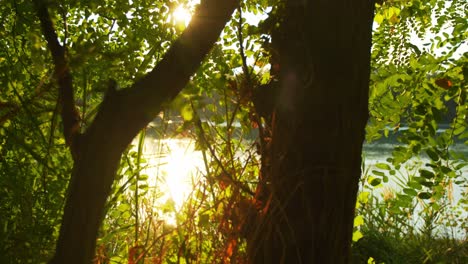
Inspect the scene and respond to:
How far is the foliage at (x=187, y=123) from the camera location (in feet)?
5.79

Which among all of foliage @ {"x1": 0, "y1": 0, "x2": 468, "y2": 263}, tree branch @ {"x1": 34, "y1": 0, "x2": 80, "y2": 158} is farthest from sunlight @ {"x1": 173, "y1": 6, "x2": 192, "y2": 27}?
tree branch @ {"x1": 34, "y1": 0, "x2": 80, "y2": 158}

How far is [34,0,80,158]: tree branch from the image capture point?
1345 mm

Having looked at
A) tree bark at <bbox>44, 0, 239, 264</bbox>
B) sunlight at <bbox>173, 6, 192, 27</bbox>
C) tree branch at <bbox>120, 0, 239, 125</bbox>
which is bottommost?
tree bark at <bbox>44, 0, 239, 264</bbox>

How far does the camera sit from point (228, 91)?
2.01 m

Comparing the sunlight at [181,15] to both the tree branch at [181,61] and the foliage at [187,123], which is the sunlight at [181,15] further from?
the tree branch at [181,61]

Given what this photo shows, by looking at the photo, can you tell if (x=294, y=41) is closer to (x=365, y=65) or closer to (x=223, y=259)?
(x=365, y=65)

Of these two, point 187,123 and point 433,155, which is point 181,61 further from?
point 433,155

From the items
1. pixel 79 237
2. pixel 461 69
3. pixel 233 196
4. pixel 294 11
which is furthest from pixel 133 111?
pixel 461 69

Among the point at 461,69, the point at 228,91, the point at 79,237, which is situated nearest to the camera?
the point at 79,237

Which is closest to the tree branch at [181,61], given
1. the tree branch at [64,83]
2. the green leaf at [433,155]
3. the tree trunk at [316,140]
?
the tree branch at [64,83]

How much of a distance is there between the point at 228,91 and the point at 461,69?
1397 mm

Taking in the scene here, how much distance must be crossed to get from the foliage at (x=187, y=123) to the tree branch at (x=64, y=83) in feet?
0.12

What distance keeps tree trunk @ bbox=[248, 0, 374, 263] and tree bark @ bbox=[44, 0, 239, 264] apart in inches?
19.2

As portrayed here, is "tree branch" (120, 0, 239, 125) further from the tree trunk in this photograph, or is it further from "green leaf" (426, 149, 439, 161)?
"green leaf" (426, 149, 439, 161)
